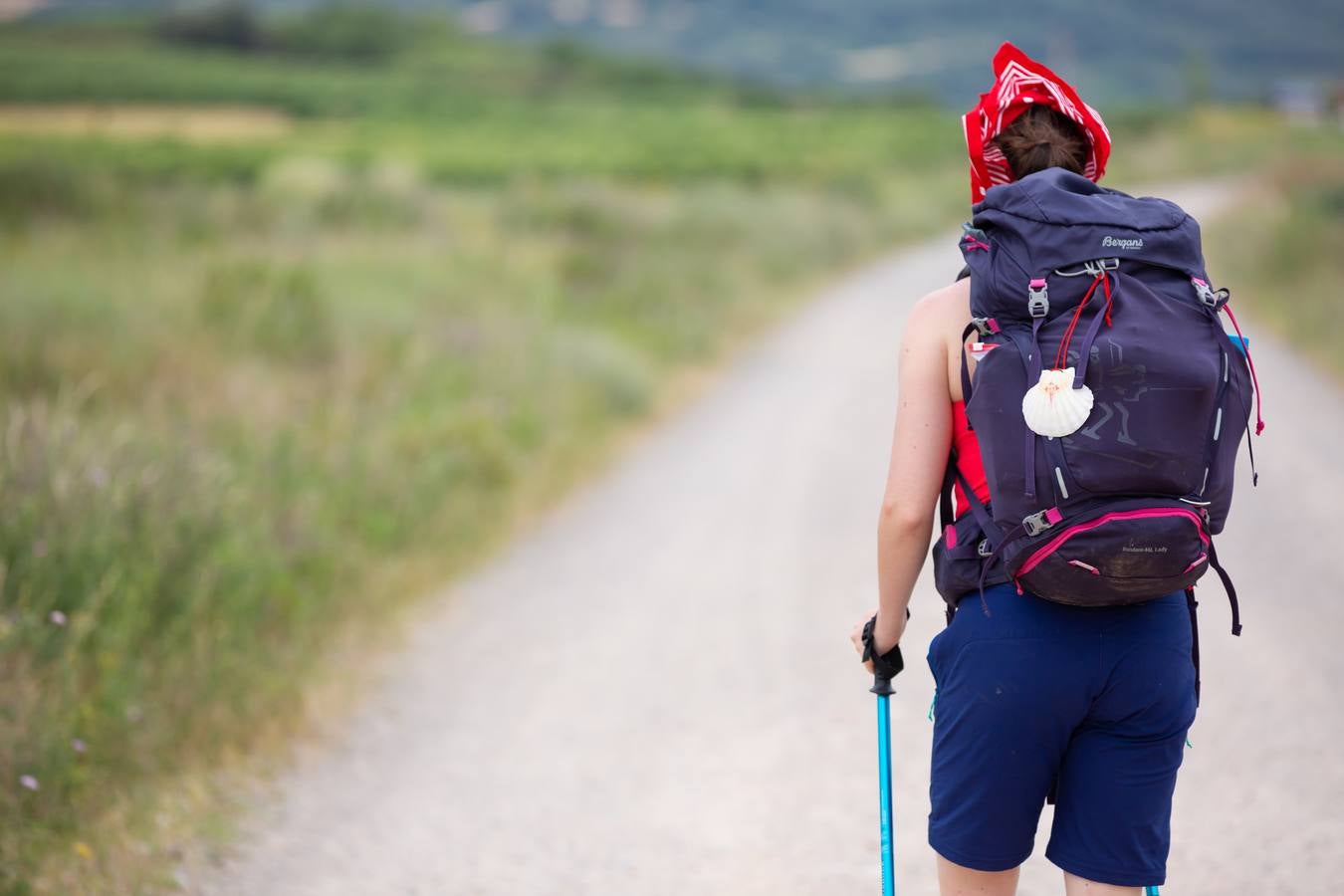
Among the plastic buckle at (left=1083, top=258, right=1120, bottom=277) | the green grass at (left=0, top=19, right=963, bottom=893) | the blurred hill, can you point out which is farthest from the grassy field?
the blurred hill

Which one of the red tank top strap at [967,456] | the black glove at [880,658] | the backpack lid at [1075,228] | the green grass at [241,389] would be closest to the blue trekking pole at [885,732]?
the black glove at [880,658]

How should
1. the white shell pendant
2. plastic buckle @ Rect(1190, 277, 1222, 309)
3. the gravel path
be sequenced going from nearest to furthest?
1. the white shell pendant
2. plastic buckle @ Rect(1190, 277, 1222, 309)
3. the gravel path

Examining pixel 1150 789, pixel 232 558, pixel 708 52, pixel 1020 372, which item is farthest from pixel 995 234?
pixel 708 52

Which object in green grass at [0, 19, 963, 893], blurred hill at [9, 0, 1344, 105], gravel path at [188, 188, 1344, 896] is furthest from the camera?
blurred hill at [9, 0, 1344, 105]

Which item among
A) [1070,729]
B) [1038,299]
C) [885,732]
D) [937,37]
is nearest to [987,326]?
[1038,299]

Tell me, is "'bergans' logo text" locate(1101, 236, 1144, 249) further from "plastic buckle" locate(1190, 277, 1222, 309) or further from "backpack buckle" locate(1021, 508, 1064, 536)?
"backpack buckle" locate(1021, 508, 1064, 536)

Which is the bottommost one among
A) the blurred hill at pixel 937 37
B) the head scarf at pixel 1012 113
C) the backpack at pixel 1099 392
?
the backpack at pixel 1099 392

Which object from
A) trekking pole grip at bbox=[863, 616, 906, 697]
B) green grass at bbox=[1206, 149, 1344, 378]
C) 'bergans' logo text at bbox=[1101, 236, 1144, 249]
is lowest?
green grass at bbox=[1206, 149, 1344, 378]

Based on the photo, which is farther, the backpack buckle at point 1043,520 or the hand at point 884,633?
the hand at point 884,633

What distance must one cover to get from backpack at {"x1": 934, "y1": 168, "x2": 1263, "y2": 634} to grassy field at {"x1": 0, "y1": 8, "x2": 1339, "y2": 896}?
9.19 ft

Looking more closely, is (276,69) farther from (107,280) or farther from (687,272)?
(107,280)

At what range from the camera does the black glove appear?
7.71 ft

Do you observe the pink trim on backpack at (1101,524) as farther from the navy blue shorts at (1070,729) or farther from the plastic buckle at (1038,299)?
the plastic buckle at (1038,299)

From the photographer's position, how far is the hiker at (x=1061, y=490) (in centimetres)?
182
